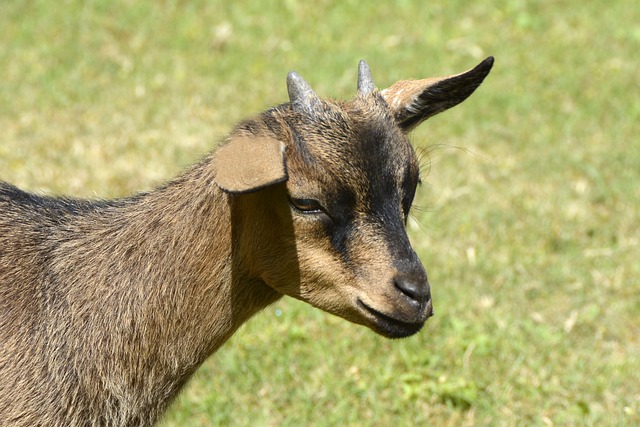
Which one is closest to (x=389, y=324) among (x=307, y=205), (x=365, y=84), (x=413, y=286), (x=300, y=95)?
(x=413, y=286)

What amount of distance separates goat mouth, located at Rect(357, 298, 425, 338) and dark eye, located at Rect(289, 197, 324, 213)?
38 centimetres

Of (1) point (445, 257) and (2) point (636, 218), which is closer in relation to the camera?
(1) point (445, 257)

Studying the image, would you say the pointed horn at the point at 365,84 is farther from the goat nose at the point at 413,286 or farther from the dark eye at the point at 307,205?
A: the goat nose at the point at 413,286

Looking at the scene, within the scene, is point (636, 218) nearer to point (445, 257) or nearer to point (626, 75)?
point (445, 257)

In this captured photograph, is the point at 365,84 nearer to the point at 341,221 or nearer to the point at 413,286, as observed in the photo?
the point at 341,221

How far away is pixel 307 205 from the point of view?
3816 millimetres

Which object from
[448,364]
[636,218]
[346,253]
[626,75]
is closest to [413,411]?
[448,364]

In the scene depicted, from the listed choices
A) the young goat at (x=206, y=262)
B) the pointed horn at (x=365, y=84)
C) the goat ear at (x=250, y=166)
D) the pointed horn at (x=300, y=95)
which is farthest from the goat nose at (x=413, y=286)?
the pointed horn at (x=365, y=84)

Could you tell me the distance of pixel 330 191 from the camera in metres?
3.80

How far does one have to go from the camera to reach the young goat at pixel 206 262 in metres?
3.84

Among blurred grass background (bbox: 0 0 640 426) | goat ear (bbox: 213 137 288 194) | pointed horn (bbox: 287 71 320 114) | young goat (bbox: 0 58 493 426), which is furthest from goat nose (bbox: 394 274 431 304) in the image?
blurred grass background (bbox: 0 0 640 426)

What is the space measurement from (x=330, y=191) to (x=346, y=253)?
0.24m

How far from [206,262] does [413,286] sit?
2.81 ft

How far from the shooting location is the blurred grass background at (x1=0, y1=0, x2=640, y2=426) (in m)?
5.98
